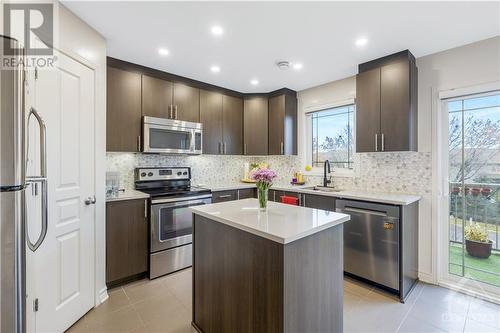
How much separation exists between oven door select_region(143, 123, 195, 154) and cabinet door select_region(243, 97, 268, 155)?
1125 mm

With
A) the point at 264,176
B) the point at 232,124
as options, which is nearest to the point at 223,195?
the point at 232,124

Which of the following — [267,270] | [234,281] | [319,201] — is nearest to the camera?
[267,270]

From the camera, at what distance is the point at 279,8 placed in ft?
6.12

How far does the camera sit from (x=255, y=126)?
418 centimetres

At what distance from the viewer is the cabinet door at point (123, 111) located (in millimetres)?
2758

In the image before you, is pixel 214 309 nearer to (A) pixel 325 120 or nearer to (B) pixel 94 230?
(B) pixel 94 230

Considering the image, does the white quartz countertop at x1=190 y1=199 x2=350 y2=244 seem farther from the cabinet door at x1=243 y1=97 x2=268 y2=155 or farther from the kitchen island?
the cabinet door at x1=243 y1=97 x2=268 y2=155

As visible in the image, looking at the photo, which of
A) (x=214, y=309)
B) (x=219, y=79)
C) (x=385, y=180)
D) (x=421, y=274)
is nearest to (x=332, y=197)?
(x=385, y=180)

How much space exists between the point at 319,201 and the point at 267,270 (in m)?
1.88

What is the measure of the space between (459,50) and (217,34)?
254 centimetres

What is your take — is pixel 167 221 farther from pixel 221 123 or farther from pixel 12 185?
pixel 12 185

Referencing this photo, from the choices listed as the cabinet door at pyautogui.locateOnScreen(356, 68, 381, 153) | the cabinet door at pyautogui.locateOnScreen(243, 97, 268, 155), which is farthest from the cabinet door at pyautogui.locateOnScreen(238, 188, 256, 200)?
the cabinet door at pyautogui.locateOnScreen(356, 68, 381, 153)

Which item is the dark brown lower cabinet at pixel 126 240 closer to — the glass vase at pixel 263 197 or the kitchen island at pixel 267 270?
the kitchen island at pixel 267 270

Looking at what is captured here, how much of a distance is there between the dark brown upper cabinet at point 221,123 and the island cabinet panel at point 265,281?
2126 mm
